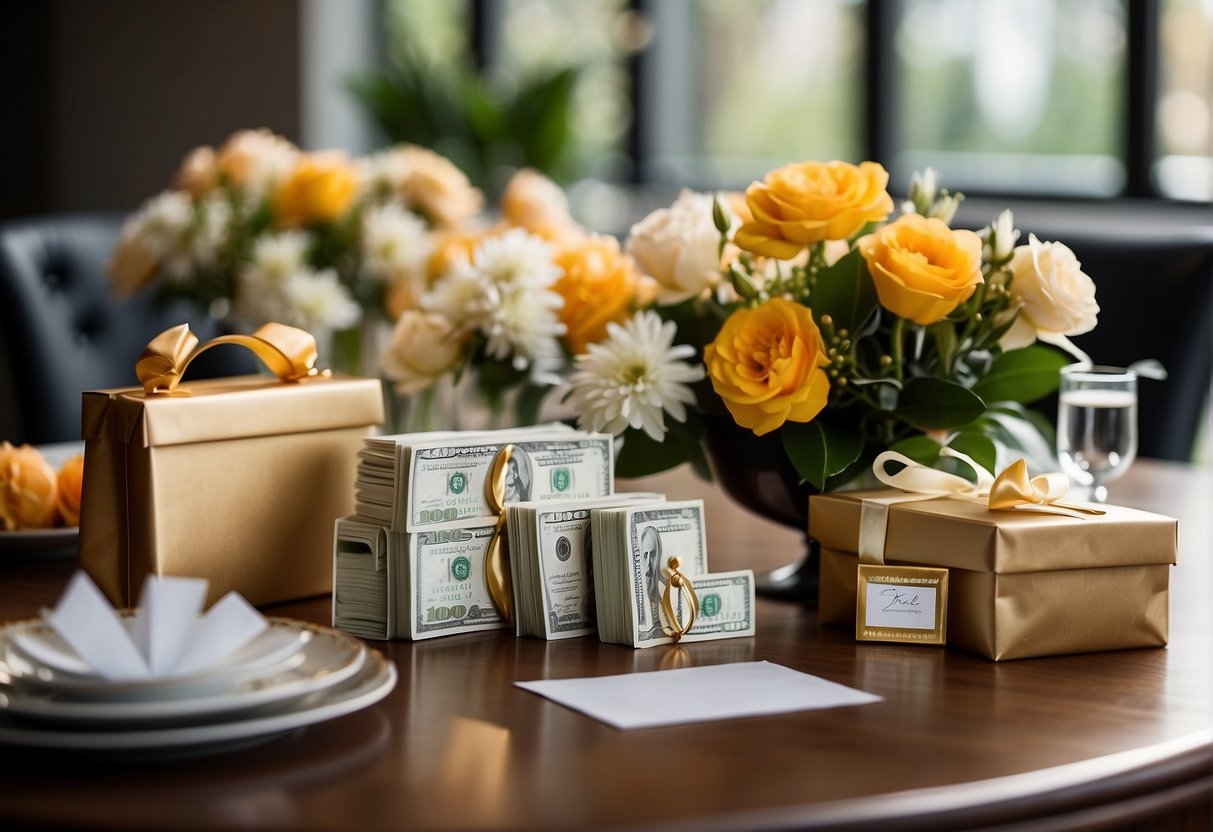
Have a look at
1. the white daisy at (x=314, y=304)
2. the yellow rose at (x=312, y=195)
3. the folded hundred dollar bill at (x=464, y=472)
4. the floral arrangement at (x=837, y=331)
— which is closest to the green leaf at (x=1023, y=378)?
the floral arrangement at (x=837, y=331)

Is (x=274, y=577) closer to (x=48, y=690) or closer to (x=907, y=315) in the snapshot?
(x=48, y=690)

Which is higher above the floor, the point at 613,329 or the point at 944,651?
the point at 613,329

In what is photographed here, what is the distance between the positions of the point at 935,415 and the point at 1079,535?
16cm

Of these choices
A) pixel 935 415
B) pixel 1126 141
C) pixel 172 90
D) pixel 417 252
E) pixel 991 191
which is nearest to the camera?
pixel 935 415

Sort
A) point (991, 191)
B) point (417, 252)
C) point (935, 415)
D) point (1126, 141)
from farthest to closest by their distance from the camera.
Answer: point (991, 191), point (1126, 141), point (417, 252), point (935, 415)

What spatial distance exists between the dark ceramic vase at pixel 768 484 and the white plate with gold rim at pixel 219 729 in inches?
17.6

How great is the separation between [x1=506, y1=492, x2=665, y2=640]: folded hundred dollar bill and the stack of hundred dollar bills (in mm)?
31

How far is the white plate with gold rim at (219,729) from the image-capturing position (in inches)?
31.2

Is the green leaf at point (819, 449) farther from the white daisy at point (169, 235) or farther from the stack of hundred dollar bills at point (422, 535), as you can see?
the white daisy at point (169, 235)

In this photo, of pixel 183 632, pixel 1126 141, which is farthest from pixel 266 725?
pixel 1126 141

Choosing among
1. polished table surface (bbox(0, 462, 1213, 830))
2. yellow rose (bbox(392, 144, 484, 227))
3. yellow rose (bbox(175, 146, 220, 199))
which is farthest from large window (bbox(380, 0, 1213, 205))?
polished table surface (bbox(0, 462, 1213, 830))

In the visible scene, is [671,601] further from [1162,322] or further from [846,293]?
[1162,322]

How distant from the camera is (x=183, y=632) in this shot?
86 centimetres

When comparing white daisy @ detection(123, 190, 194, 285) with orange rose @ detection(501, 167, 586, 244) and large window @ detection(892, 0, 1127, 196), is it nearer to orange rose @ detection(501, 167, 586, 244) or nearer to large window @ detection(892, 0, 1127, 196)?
orange rose @ detection(501, 167, 586, 244)
